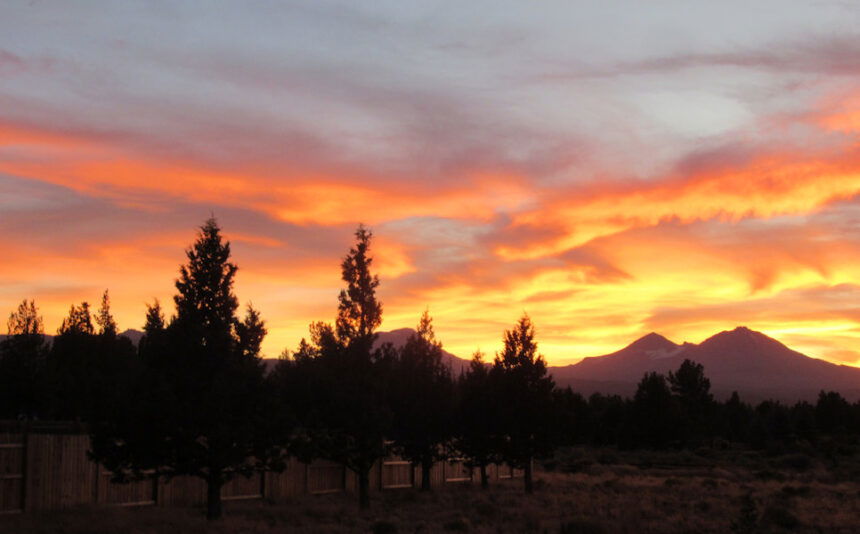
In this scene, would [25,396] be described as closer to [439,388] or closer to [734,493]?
[439,388]

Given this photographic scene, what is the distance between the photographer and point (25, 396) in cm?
6012

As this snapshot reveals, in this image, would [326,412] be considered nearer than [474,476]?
Yes

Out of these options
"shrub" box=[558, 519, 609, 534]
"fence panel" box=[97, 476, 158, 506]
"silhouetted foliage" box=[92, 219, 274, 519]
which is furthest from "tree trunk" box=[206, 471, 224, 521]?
"shrub" box=[558, 519, 609, 534]

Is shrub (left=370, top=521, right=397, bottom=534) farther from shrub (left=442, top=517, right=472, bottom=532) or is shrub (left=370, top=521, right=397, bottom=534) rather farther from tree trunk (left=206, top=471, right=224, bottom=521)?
tree trunk (left=206, top=471, right=224, bottom=521)

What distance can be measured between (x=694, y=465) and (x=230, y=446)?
5014cm

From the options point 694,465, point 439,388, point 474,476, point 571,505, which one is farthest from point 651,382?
point 571,505

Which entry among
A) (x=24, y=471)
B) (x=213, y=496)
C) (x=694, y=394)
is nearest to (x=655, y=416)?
(x=694, y=394)

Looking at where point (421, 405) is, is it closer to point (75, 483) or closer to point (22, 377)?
point (75, 483)

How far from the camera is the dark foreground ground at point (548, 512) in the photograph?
24.1m

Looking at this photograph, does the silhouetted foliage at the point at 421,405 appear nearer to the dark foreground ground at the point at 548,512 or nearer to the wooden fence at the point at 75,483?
the dark foreground ground at the point at 548,512

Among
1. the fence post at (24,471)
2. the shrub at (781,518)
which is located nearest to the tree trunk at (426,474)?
the shrub at (781,518)

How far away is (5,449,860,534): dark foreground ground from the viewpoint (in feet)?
79.0

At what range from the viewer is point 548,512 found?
3031 centimetres

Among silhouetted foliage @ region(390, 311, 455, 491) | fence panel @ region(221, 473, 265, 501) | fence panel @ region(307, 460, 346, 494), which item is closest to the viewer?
fence panel @ region(221, 473, 265, 501)
